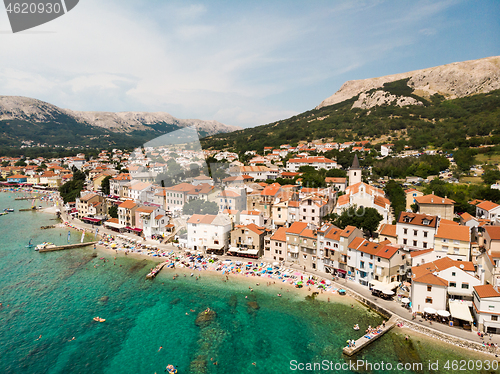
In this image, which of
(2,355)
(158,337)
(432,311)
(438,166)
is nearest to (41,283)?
(2,355)

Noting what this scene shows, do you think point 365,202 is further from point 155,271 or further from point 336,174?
point 155,271

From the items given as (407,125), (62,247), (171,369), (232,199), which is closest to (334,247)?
(171,369)

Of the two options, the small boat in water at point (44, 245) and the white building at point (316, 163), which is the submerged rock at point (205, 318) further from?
the white building at point (316, 163)

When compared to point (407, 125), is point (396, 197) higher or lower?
lower

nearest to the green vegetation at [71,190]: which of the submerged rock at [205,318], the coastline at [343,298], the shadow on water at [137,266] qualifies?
the coastline at [343,298]

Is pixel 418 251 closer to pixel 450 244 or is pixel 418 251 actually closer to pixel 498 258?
pixel 450 244
